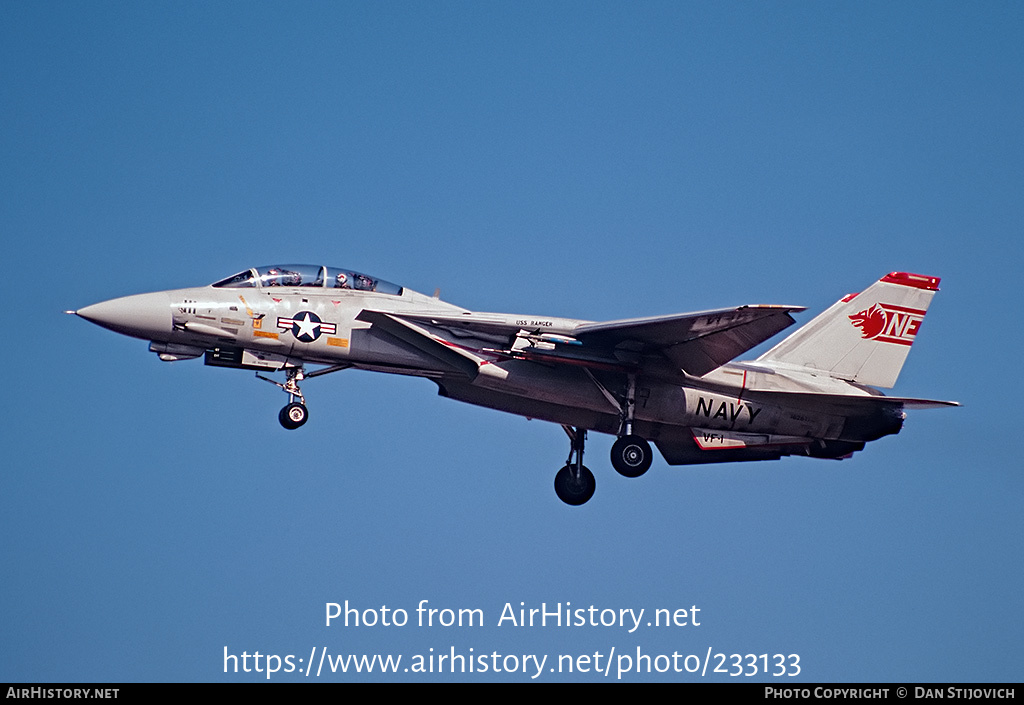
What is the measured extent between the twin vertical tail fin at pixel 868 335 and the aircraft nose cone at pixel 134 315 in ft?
32.7

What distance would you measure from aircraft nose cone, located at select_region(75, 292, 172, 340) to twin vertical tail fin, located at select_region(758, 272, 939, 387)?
9953 millimetres

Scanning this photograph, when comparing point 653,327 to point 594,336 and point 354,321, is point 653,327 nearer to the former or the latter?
point 594,336

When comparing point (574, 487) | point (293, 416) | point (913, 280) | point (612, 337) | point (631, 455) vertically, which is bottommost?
point (574, 487)

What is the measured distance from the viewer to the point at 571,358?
20469mm

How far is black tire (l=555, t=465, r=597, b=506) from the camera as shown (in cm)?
2266

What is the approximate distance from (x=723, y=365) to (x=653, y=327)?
7.31 ft

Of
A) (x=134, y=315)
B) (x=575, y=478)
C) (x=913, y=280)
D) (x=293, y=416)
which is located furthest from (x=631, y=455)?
(x=134, y=315)

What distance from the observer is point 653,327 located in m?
19.6

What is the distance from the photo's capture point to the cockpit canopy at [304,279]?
67.2ft

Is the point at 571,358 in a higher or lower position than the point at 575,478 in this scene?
higher

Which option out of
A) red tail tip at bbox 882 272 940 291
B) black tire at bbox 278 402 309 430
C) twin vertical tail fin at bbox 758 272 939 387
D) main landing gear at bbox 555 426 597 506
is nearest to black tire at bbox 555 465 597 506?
main landing gear at bbox 555 426 597 506

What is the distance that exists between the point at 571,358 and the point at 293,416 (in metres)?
4.36

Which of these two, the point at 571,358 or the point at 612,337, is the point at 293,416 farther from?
the point at 612,337
